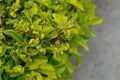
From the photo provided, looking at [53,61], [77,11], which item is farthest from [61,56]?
[77,11]

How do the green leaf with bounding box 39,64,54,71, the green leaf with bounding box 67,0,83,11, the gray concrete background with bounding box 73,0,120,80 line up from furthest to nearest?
the gray concrete background with bounding box 73,0,120,80, the green leaf with bounding box 67,0,83,11, the green leaf with bounding box 39,64,54,71

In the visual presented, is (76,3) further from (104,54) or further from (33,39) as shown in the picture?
(104,54)

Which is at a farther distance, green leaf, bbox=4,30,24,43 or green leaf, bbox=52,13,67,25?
green leaf, bbox=52,13,67,25

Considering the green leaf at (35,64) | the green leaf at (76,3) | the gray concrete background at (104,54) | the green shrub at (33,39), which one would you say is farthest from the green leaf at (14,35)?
the gray concrete background at (104,54)

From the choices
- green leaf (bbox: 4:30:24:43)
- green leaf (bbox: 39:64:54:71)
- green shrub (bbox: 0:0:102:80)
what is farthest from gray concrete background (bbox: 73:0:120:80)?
green leaf (bbox: 4:30:24:43)

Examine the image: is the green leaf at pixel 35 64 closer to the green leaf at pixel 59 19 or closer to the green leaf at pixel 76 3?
the green leaf at pixel 59 19

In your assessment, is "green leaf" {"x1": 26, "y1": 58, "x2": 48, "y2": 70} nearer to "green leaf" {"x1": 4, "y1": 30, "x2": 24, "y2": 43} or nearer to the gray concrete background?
"green leaf" {"x1": 4, "y1": 30, "x2": 24, "y2": 43}

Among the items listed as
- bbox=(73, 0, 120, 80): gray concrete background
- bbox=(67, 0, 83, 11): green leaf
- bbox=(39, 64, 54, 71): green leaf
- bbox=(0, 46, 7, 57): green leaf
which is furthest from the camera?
bbox=(73, 0, 120, 80): gray concrete background
